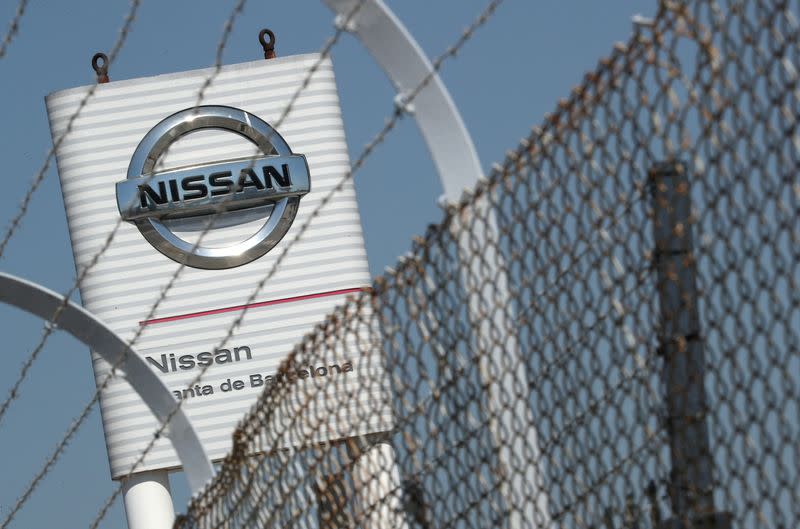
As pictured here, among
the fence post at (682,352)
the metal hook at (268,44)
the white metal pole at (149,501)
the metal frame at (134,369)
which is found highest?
the metal hook at (268,44)

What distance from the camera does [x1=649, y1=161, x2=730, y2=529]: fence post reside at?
4180mm

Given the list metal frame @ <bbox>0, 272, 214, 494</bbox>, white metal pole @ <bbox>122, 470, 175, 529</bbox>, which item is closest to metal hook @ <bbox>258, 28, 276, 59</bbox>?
white metal pole @ <bbox>122, 470, 175, 529</bbox>

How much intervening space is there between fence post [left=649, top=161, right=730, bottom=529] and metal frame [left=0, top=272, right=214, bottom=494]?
4190mm

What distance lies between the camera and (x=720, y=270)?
4.01m

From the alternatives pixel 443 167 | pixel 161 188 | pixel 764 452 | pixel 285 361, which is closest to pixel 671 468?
pixel 764 452

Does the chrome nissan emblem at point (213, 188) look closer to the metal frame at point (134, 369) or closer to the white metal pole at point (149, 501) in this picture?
the white metal pole at point (149, 501)

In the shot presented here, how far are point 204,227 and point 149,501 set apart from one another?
3.23 metres

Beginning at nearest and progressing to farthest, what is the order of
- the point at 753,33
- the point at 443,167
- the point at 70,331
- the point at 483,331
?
the point at 753,33 < the point at 483,331 < the point at 443,167 < the point at 70,331

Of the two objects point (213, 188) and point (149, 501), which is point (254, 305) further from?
point (149, 501)

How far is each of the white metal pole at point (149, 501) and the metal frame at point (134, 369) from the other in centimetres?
1222

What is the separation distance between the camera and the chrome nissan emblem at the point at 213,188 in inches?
817

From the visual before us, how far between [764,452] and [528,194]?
3.62 ft

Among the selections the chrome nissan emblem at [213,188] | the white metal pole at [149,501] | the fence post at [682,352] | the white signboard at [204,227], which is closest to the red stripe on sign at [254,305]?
the white signboard at [204,227]

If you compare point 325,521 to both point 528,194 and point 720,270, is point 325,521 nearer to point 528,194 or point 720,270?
point 528,194
